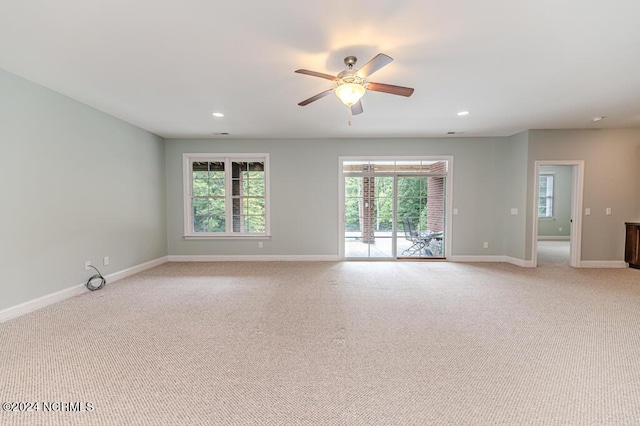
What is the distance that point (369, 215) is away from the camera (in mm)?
5469

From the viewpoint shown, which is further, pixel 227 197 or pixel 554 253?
pixel 554 253

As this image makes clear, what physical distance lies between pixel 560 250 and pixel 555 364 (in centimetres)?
634

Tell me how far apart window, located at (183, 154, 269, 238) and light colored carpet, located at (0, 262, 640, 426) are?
197cm

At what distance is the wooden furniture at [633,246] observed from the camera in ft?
15.0

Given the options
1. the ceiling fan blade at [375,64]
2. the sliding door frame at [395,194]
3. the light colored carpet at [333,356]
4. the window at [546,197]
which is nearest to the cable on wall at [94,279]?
the light colored carpet at [333,356]

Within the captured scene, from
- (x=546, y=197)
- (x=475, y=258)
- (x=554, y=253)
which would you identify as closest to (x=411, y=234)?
(x=475, y=258)

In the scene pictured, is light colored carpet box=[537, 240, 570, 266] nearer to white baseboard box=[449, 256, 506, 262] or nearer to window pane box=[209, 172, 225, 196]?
white baseboard box=[449, 256, 506, 262]

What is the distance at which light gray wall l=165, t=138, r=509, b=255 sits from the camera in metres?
5.29

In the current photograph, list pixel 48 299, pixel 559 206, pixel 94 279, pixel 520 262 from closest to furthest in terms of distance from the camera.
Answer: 1. pixel 48 299
2. pixel 94 279
3. pixel 520 262
4. pixel 559 206

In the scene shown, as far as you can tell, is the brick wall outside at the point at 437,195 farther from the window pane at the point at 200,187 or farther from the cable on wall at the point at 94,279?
the cable on wall at the point at 94,279

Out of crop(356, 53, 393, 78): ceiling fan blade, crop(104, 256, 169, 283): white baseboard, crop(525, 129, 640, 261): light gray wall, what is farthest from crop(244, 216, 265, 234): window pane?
crop(525, 129, 640, 261): light gray wall

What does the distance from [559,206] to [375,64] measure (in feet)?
32.0

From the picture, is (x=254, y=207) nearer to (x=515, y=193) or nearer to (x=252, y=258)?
(x=252, y=258)

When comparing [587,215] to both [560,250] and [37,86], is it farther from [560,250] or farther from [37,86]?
[37,86]
